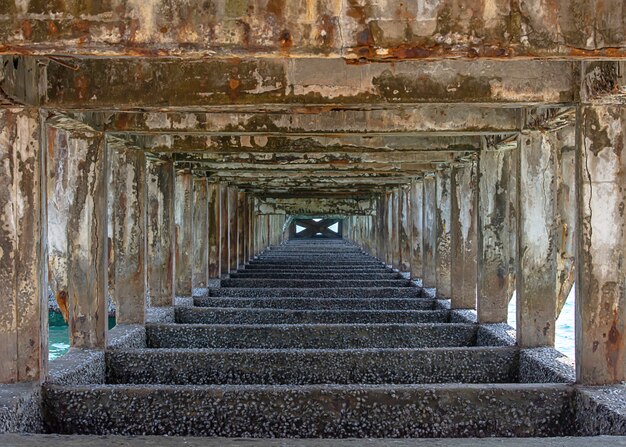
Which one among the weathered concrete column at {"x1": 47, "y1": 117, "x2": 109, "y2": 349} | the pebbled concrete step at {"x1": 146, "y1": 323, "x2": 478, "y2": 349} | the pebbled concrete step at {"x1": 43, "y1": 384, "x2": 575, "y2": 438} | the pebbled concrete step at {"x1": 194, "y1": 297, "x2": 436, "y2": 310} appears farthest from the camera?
the pebbled concrete step at {"x1": 194, "y1": 297, "x2": 436, "y2": 310}

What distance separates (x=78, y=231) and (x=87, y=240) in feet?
0.41

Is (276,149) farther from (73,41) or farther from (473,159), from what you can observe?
(73,41)

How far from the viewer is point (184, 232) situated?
11023 mm

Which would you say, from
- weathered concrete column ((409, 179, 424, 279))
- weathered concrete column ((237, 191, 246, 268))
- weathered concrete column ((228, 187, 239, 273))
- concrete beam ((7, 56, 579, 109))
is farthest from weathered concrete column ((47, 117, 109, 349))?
weathered concrete column ((237, 191, 246, 268))

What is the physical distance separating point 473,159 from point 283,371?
13.7 feet

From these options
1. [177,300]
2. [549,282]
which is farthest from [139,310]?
[549,282]

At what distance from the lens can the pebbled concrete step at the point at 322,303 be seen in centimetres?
977

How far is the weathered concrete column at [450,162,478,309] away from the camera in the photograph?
9406 mm

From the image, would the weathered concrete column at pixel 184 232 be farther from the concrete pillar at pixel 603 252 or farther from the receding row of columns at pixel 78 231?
the concrete pillar at pixel 603 252

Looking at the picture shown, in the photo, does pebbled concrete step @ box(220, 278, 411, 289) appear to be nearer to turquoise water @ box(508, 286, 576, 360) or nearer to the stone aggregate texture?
the stone aggregate texture

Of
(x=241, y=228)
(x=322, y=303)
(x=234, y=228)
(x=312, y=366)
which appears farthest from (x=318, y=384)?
(x=241, y=228)

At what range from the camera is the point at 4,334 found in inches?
199

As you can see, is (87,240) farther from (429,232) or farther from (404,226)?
(404,226)

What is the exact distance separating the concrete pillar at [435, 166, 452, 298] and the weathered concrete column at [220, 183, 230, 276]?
4.74 m
